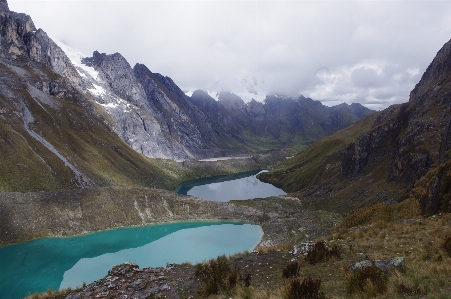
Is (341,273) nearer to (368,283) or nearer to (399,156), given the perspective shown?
(368,283)

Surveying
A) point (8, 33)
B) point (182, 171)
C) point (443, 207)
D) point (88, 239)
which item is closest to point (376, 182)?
point (443, 207)

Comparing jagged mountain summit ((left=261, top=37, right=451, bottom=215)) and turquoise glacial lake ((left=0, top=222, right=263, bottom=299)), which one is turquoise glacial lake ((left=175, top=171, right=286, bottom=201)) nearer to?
jagged mountain summit ((left=261, top=37, right=451, bottom=215))

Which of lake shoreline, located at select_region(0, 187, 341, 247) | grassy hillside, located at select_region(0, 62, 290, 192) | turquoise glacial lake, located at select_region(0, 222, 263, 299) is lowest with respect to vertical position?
turquoise glacial lake, located at select_region(0, 222, 263, 299)

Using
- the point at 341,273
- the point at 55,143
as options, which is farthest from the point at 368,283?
the point at 55,143

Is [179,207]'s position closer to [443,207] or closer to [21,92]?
[443,207]

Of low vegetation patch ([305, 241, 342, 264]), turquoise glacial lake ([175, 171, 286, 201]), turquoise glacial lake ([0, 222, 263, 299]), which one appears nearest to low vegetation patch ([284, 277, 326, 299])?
low vegetation patch ([305, 241, 342, 264])

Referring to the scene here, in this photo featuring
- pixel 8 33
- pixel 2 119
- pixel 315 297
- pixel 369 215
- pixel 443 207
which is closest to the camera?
pixel 315 297
